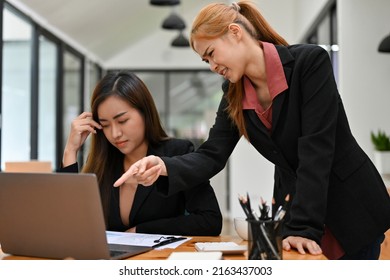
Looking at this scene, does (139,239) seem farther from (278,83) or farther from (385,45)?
(385,45)

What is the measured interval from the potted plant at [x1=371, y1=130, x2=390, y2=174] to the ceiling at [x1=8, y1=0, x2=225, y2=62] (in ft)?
12.2

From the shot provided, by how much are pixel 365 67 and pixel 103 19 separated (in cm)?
453

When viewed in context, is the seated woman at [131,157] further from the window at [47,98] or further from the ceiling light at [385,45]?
the window at [47,98]

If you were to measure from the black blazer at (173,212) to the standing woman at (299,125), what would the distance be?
0.24 m

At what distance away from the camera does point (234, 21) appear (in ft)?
5.17

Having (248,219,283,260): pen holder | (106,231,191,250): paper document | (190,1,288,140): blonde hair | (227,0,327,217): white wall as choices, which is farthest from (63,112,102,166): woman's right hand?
(227,0,327,217): white wall

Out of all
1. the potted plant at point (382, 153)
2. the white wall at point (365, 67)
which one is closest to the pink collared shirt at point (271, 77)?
the potted plant at point (382, 153)

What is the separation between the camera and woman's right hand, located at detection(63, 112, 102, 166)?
2.01m

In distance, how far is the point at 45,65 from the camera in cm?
741

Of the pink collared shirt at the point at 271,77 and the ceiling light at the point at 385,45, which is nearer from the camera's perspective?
the pink collared shirt at the point at 271,77

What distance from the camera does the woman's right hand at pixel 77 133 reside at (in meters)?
2.01

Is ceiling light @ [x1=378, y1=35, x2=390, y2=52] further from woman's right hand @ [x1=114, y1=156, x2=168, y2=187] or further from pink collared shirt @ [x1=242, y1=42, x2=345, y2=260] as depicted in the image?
woman's right hand @ [x1=114, y1=156, x2=168, y2=187]

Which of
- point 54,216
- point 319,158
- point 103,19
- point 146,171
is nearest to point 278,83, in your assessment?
point 319,158
